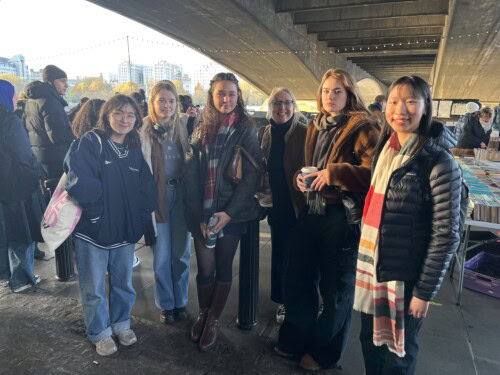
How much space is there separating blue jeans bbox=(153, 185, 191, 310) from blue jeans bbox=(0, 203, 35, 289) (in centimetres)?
161

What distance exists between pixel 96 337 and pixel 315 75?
70.2ft

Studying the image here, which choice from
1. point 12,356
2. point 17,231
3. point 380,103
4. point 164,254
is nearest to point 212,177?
point 164,254

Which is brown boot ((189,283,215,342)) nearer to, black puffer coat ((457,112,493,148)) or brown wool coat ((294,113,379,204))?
brown wool coat ((294,113,379,204))

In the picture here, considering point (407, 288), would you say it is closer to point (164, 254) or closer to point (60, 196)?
point (164, 254)

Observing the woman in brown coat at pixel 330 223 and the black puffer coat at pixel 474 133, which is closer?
the woman in brown coat at pixel 330 223

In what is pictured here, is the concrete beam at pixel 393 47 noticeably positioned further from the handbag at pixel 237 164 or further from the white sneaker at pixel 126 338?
the white sneaker at pixel 126 338

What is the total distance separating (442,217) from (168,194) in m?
1.96

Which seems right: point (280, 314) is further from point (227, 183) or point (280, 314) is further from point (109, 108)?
point (109, 108)

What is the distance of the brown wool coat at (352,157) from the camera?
2014 millimetres

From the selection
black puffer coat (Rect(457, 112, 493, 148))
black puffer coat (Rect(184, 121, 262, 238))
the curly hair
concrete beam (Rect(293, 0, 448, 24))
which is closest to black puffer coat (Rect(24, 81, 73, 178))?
the curly hair

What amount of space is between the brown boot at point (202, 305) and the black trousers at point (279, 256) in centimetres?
60

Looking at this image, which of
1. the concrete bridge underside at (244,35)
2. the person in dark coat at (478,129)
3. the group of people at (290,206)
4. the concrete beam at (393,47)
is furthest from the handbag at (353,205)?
the concrete beam at (393,47)

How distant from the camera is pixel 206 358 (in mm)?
2553

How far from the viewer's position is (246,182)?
8.29ft
